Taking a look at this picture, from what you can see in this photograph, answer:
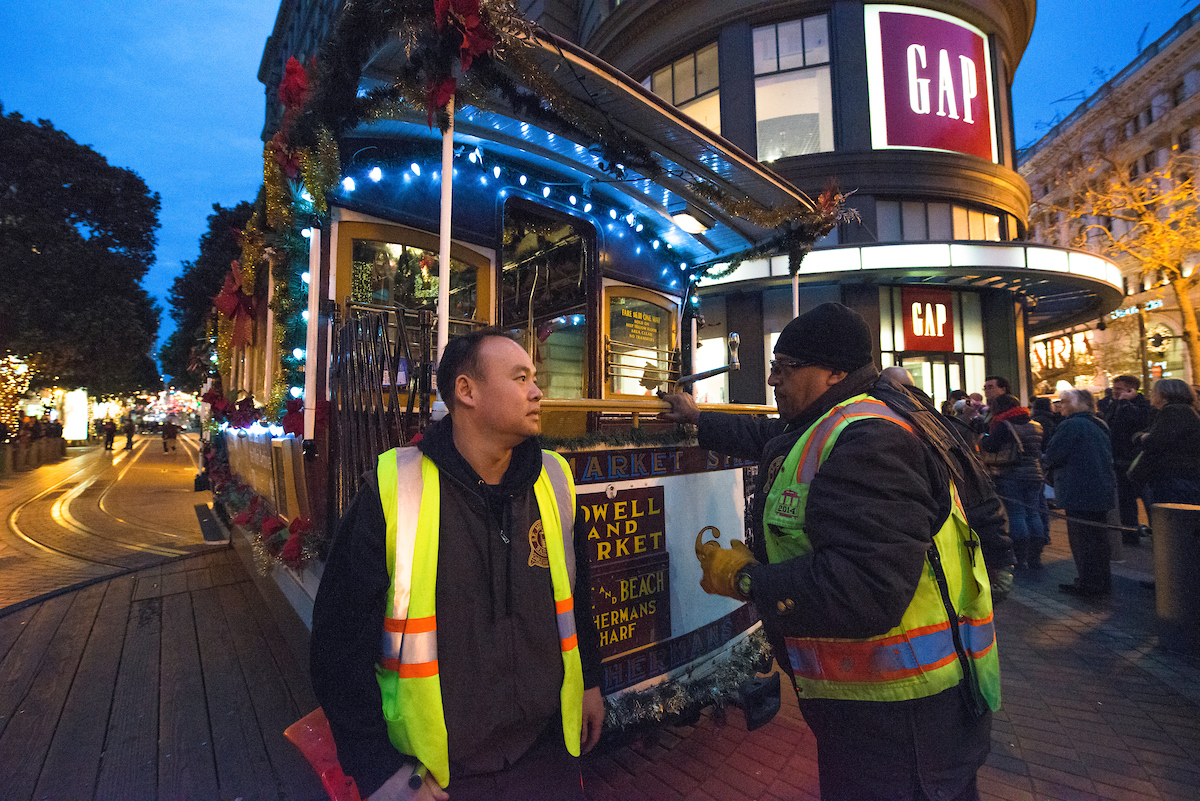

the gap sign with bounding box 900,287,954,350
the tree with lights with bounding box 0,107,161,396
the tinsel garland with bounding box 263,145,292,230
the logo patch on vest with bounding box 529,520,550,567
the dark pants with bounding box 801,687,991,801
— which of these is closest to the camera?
the dark pants with bounding box 801,687,991,801

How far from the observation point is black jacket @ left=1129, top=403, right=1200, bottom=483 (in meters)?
5.66

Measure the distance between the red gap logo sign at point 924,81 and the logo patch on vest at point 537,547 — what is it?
17.9m

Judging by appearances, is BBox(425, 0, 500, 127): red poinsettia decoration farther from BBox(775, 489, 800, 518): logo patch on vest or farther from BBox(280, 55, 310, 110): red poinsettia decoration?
BBox(775, 489, 800, 518): logo patch on vest

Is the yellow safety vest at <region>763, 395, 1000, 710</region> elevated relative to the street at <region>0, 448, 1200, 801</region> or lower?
elevated

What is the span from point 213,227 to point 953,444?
1874 cm

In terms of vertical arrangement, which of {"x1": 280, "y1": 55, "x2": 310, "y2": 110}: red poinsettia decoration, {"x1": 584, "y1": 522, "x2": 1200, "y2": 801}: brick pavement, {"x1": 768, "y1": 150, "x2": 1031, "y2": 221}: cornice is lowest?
{"x1": 584, "y1": 522, "x2": 1200, "y2": 801}: brick pavement

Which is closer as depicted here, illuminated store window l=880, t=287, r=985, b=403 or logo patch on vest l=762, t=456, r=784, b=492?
logo patch on vest l=762, t=456, r=784, b=492

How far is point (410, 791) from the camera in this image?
150cm

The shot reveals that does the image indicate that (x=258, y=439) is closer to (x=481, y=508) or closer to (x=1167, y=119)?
(x=481, y=508)

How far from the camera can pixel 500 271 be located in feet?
18.7

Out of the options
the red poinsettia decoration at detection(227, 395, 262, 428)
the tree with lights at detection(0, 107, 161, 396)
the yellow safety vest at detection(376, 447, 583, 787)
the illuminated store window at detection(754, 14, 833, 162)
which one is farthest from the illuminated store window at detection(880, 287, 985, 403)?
the tree with lights at detection(0, 107, 161, 396)

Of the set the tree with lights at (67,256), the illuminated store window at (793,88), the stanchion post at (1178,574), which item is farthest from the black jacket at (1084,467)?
the tree with lights at (67,256)

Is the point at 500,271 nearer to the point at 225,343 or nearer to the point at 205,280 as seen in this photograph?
the point at 225,343

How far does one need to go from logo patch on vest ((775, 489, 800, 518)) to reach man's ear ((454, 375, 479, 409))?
1013 mm
